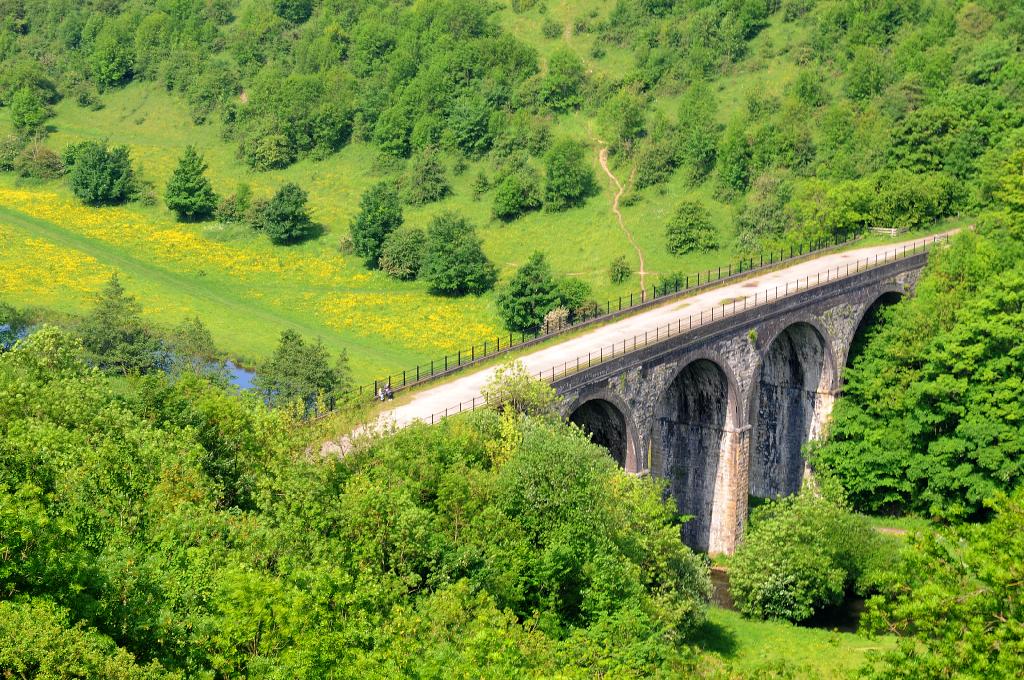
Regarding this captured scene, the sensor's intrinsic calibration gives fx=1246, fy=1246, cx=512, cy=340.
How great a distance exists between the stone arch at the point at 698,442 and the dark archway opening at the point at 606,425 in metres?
7.31

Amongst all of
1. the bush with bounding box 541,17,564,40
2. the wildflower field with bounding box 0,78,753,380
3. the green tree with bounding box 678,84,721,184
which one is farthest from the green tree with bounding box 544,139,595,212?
the bush with bounding box 541,17,564,40

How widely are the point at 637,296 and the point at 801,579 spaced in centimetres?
4737

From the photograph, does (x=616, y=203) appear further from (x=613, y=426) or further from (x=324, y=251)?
(x=613, y=426)

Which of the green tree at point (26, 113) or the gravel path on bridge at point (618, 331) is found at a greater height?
the green tree at point (26, 113)

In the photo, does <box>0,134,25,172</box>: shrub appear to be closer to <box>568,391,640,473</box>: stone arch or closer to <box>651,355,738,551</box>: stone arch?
<box>651,355,738,551</box>: stone arch

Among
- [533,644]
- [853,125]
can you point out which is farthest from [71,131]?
[533,644]

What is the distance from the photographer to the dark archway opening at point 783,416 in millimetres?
80375

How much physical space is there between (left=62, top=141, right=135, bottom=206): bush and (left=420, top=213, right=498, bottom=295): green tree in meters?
42.0

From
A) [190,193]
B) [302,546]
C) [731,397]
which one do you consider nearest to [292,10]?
[190,193]

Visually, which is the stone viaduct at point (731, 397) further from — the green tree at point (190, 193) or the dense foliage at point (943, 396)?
the green tree at point (190, 193)

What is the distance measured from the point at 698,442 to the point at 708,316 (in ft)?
24.2

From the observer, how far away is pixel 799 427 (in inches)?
3206

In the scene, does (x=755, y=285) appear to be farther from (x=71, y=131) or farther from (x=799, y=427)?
(x=71, y=131)

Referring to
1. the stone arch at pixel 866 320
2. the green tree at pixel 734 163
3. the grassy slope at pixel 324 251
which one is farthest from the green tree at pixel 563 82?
the stone arch at pixel 866 320
